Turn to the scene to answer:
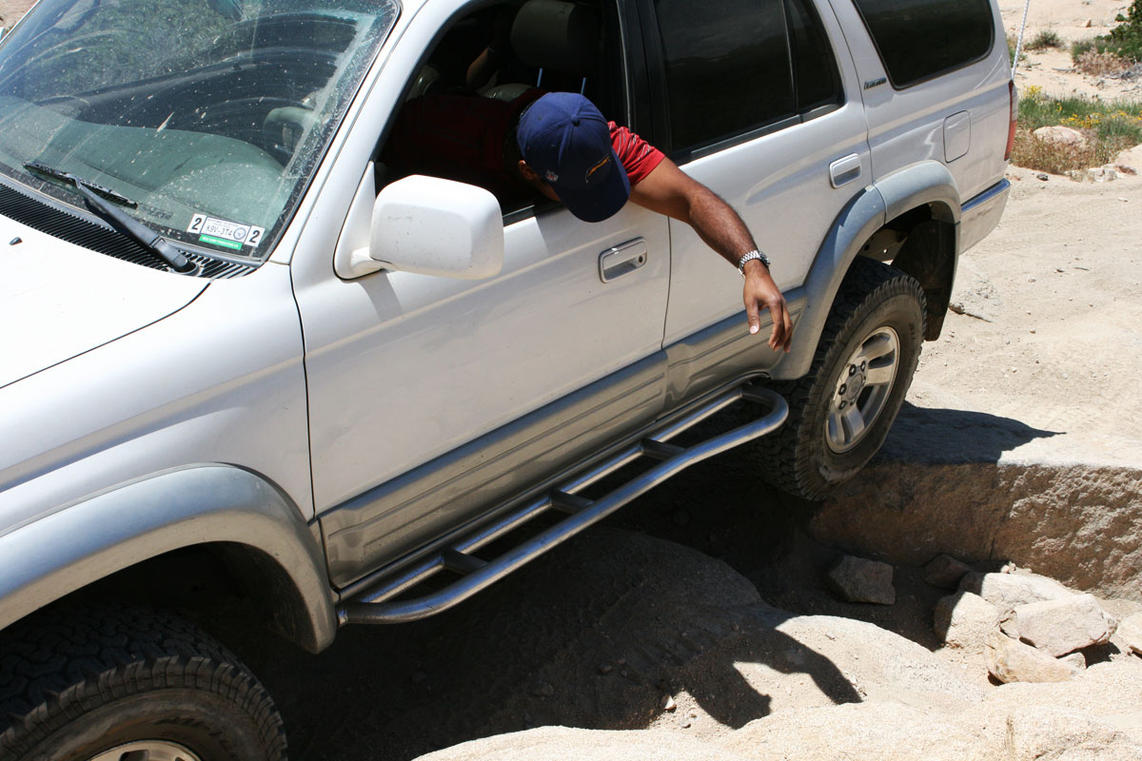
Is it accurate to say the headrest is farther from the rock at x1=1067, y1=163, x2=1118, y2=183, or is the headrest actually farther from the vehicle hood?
the rock at x1=1067, y1=163, x2=1118, y2=183

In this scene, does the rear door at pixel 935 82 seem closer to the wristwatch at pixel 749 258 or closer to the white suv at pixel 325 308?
the white suv at pixel 325 308

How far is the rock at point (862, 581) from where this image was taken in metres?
4.25

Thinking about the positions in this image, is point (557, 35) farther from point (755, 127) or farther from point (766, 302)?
point (766, 302)

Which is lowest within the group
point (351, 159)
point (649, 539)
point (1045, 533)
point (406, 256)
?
point (1045, 533)

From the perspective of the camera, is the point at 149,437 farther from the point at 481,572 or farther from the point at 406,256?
the point at 481,572

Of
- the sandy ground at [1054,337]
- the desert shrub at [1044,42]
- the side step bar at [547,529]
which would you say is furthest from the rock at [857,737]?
the desert shrub at [1044,42]

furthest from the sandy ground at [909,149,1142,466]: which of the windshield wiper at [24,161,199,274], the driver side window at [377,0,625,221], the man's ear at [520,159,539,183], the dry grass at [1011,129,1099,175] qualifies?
the windshield wiper at [24,161,199,274]

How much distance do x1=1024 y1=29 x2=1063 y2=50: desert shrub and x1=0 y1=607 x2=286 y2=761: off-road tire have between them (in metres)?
21.5

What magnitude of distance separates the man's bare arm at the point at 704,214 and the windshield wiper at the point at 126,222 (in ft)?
3.85

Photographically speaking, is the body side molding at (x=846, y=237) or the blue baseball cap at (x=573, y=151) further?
the body side molding at (x=846, y=237)

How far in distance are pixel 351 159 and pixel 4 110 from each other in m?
1.04

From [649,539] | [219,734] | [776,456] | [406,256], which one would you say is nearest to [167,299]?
[406,256]

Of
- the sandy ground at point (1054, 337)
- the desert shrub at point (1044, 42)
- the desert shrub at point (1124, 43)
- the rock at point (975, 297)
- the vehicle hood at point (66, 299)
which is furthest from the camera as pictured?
the desert shrub at point (1044, 42)

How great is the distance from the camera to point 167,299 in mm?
2156
